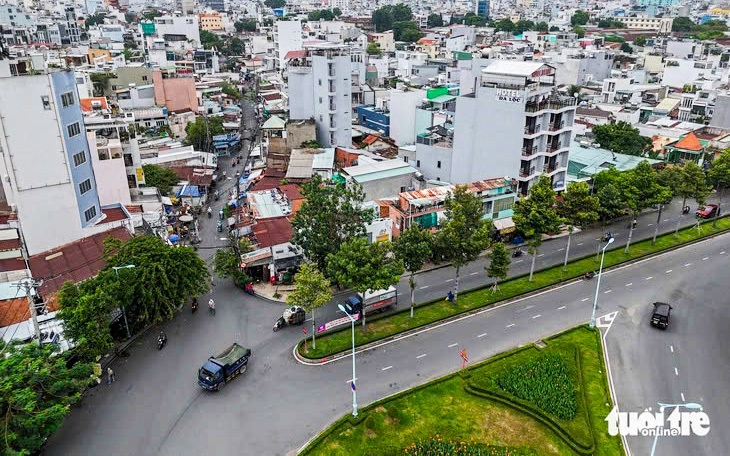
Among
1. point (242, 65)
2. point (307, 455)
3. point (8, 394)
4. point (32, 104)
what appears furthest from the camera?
point (242, 65)

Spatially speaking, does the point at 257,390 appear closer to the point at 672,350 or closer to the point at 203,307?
the point at 203,307

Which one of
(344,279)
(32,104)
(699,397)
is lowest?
(699,397)

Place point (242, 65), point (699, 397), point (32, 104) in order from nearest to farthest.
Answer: point (699, 397)
point (32, 104)
point (242, 65)

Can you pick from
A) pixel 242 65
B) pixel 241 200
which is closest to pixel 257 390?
pixel 241 200

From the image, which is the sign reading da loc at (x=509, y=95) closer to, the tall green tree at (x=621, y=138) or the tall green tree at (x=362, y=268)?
the tall green tree at (x=362, y=268)

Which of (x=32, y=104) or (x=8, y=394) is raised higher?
(x=32, y=104)

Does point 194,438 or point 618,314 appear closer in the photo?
point 194,438
